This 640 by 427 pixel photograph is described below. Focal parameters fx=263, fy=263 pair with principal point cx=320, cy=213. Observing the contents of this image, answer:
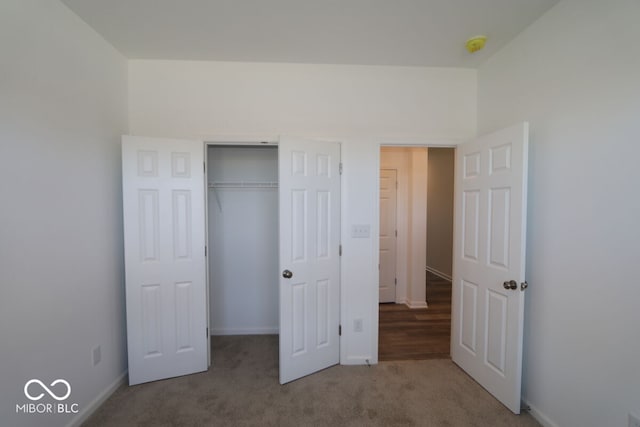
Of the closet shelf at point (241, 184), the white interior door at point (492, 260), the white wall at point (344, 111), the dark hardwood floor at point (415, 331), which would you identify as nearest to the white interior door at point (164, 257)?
the white wall at point (344, 111)

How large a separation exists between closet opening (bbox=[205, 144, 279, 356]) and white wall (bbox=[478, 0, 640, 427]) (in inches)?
93.5

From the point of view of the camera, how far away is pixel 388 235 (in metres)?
4.09

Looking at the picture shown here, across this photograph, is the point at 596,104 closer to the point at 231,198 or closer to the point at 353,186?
the point at 353,186

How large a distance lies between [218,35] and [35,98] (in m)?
1.22

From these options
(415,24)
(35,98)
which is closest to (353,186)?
(415,24)

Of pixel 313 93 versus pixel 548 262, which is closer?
pixel 548 262

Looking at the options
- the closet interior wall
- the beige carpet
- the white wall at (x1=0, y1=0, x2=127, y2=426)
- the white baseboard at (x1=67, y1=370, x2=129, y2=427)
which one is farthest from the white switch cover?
the white baseboard at (x1=67, y1=370, x2=129, y2=427)

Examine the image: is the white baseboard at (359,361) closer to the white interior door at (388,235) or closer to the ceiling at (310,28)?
the white interior door at (388,235)

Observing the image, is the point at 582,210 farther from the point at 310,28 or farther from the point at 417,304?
the point at 417,304

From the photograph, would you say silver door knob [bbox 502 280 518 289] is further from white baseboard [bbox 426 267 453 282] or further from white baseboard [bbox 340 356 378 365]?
white baseboard [bbox 426 267 453 282]

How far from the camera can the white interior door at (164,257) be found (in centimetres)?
214

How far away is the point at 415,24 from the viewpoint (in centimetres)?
188

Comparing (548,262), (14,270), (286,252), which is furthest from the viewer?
(286,252)

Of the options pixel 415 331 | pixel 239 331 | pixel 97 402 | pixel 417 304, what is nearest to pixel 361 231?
pixel 415 331
